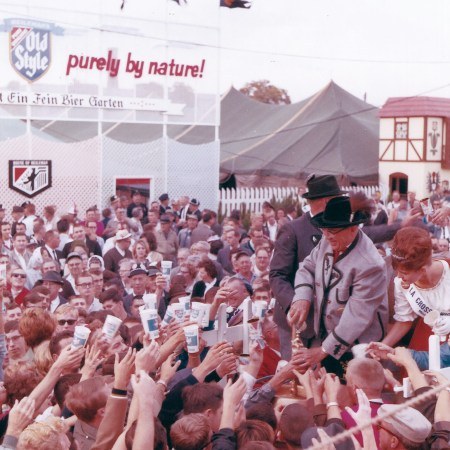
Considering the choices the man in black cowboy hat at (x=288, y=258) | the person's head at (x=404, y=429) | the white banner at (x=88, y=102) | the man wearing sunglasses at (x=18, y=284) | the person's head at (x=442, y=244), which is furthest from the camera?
the white banner at (x=88, y=102)

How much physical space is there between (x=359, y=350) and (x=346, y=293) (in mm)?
318

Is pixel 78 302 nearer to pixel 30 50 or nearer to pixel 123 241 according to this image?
pixel 123 241

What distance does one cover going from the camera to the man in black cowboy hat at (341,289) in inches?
183

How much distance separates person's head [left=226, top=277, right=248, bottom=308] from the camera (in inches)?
270

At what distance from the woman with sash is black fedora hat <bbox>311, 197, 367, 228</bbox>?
26 cm

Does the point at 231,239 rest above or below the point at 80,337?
above

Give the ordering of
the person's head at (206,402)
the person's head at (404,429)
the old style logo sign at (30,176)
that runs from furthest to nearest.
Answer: the old style logo sign at (30,176)
the person's head at (206,402)
the person's head at (404,429)

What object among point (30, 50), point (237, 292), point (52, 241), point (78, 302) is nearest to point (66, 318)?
point (78, 302)

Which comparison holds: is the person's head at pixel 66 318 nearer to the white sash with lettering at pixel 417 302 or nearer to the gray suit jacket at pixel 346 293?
the gray suit jacket at pixel 346 293

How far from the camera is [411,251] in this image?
177 inches

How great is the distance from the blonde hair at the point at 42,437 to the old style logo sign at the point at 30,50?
15509 millimetres

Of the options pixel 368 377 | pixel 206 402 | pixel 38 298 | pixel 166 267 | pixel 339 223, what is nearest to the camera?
pixel 368 377

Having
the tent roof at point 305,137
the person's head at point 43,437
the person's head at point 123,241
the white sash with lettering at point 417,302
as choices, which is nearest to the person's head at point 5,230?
the person's head at point 123,241

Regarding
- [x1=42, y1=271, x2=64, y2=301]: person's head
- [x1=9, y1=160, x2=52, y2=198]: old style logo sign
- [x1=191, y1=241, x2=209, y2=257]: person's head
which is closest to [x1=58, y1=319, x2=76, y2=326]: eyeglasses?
[x1=42, y1=271, x2=64, y2=301]: person's head
